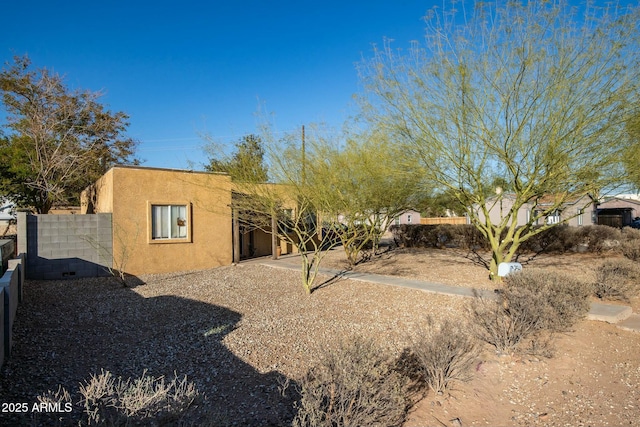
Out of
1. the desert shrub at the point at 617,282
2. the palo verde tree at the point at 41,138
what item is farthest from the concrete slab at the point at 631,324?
the palo verde tree at the point at 41,138

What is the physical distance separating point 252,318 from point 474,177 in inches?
237

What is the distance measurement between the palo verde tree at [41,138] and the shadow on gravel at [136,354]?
983cm

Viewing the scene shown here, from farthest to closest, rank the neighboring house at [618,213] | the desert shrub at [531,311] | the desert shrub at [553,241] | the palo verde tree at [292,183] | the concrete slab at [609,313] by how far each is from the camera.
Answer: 1. the neighboring house at [618,213]
2. the desert shrub at [553,241]
3. the palo verde tree at [292,183]
4. the concrete slab at [609,313]
5. the desert shrub at [531,311]

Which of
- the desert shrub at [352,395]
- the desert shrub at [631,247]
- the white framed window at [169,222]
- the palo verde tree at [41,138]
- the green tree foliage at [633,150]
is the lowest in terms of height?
the desert shrub at [352,395]

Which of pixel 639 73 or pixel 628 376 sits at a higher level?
pixel 639 73

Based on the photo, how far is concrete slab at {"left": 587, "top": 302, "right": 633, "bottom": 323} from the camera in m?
6.24

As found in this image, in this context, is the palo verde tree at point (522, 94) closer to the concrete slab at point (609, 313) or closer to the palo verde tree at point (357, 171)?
the palo verde tree at point (357, 171)

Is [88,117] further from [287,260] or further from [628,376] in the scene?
[628,376]

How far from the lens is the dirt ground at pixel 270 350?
11.9 ft

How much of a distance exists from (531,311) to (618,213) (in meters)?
37.4

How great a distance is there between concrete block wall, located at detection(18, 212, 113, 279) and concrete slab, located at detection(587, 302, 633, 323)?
1204cm

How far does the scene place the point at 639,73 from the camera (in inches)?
275

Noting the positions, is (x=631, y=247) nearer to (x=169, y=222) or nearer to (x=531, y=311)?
(x=531, y=311)

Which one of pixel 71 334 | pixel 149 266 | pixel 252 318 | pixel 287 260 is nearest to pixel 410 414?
pixel 252 318
